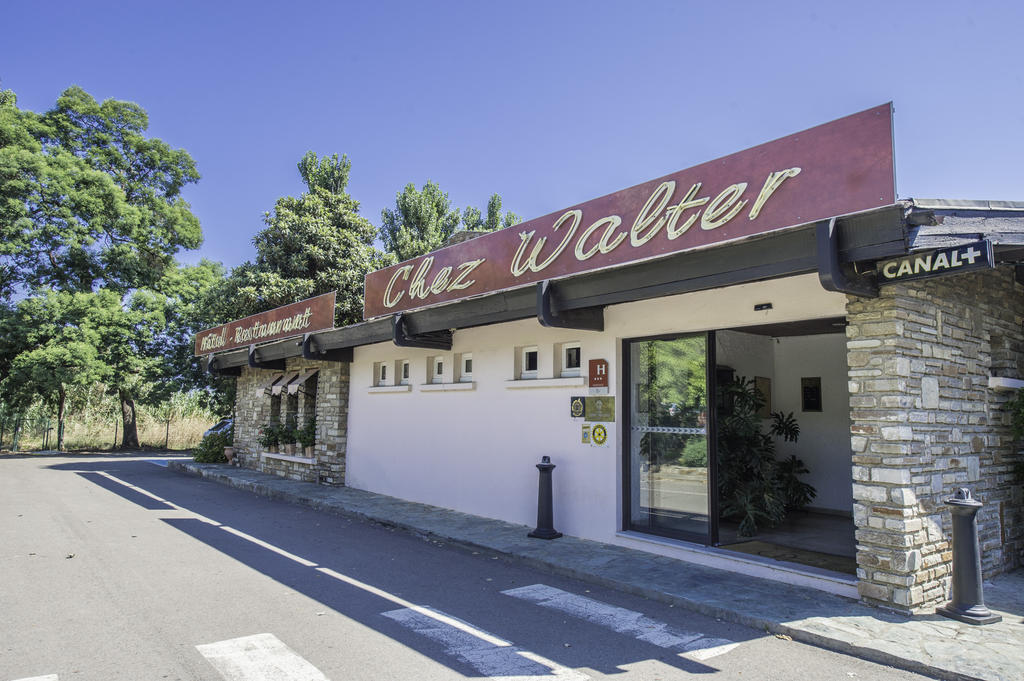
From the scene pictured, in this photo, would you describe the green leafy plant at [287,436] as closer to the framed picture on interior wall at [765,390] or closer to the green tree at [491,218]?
the framed picture on interior wall at [765,390]

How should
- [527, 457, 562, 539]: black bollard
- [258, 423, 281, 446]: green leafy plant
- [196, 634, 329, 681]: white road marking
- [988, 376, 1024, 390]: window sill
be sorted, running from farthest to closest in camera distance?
1. [258, 423, 281, 446]: green leafy plant
2. [527, 457, 562, 539]: black bollard
3. [988, 376, 1024, 390]: window sill
4. [196, 634, 329, 681]: white road marking

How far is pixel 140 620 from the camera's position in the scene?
16.7ft

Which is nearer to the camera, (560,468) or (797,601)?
(797,601)

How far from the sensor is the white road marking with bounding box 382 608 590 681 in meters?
4.15

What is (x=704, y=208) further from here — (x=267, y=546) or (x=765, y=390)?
(x=267, y=546)

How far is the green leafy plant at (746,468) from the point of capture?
837 cm

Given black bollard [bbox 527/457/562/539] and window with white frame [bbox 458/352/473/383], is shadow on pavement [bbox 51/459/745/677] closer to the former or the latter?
black bollard [bbox 527/457/562/539]

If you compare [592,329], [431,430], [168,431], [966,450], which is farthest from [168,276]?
[966,450]

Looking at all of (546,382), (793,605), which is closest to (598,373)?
(546,382)

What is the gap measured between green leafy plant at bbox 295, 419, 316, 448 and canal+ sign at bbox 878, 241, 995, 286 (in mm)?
12643

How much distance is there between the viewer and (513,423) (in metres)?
9.44

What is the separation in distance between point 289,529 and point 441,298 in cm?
414

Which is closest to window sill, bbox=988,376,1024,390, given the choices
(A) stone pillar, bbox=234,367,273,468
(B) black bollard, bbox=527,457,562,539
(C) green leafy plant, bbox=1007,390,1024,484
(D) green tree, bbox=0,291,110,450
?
(C) green leafy plant, bbox=1007,390,1024,484

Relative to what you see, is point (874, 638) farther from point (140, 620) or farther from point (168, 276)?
point (168, 276)
